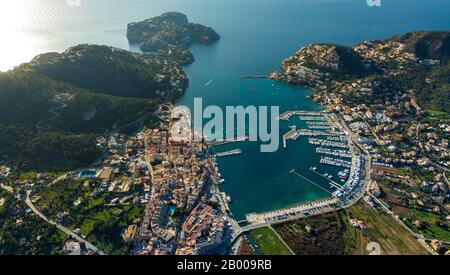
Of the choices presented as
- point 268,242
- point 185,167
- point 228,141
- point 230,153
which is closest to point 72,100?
point 185,167

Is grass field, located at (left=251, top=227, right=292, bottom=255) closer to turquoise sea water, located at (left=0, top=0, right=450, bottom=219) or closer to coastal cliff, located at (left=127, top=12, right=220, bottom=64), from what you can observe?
turquoise sea water, located at (left=0, top=0, right=450, bottom=219)

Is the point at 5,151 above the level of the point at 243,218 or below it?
above

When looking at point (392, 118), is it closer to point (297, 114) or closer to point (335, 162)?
point (297, 114)

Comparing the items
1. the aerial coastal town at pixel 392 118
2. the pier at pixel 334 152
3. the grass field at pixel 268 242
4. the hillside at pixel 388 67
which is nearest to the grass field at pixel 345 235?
the grass field at pixel 268 242

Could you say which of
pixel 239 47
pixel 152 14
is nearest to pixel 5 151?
pixel 239 47

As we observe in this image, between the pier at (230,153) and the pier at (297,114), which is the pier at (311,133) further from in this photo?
the pier at (230,153)

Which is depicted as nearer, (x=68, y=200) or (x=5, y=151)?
(x=68, y=200)
